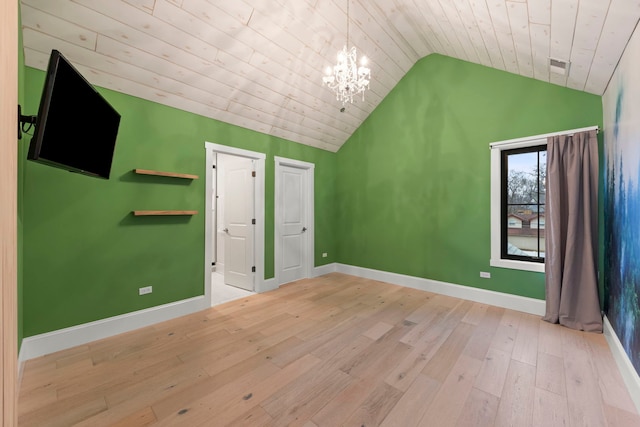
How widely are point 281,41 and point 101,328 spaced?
12.1 ft

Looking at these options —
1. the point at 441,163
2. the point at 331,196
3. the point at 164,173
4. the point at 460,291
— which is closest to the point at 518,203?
the point at 441,163

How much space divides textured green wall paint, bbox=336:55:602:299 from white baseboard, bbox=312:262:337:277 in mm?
407

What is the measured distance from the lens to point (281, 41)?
3023 mm

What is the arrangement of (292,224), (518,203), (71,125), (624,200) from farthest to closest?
(292,224)
(518,203)
(624,200)
(71,125)

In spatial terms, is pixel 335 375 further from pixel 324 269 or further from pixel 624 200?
pixel 324 269

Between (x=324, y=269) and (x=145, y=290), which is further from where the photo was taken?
(x=324, y=269)

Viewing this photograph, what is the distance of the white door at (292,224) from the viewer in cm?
466

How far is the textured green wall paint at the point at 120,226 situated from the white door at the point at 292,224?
1.17m

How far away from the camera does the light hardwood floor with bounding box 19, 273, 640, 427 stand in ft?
5.51

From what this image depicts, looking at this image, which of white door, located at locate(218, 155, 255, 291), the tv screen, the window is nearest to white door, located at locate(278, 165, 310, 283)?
white door, located at locate(218, 155, 255, 291)

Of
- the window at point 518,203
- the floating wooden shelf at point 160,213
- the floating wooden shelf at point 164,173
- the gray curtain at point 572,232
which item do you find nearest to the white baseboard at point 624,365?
the gray curtain at point 572,232

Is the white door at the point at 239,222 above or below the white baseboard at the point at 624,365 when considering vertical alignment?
above

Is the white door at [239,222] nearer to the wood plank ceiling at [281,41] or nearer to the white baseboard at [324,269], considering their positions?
the wood plank ceiling at [281,41]

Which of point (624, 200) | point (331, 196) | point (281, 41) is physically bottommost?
point (624, 200)
